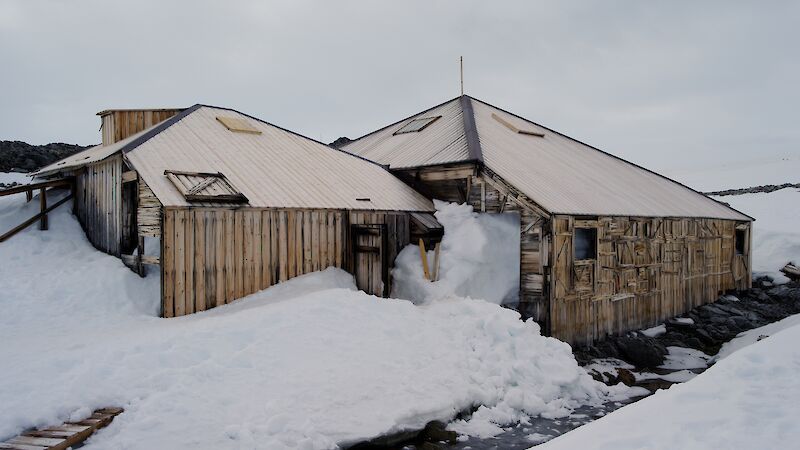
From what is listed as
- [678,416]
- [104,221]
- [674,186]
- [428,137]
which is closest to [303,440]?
[678,416]

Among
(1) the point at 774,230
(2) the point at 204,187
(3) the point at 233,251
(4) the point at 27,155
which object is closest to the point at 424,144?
(2) the point at 204,187

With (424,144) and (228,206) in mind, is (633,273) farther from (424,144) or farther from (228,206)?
(228,206)

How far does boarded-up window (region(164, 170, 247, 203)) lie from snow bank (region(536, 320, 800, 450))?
10494mm

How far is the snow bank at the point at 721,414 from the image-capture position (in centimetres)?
563

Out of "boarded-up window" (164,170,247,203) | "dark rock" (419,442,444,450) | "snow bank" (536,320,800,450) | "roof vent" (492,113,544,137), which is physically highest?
"roof vent" (492,113,544,137)

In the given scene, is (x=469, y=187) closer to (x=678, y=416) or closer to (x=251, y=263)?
(x=251, y=263)

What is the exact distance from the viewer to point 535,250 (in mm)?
16766

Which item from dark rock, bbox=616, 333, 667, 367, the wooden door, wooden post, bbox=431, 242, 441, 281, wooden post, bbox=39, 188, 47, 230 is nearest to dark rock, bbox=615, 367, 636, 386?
dark rock, bbox=616, 333, 667, 367

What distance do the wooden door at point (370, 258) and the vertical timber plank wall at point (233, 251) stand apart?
645 mm

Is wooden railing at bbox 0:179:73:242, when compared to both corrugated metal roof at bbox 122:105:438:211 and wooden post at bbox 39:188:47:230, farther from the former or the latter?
corrugated metal roof at bbox 122:105:438:211

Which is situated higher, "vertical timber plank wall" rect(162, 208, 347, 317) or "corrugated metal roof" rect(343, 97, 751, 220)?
"corrugated metal roof" rect(343, 97, 751, 220)

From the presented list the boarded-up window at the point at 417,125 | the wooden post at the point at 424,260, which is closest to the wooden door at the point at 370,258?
the wooden post at the point at 424,260

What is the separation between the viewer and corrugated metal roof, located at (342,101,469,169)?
67.4ft

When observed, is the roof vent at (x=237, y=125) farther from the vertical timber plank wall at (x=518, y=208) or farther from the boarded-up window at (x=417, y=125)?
the boarded-up window at (x=417, y=125)
